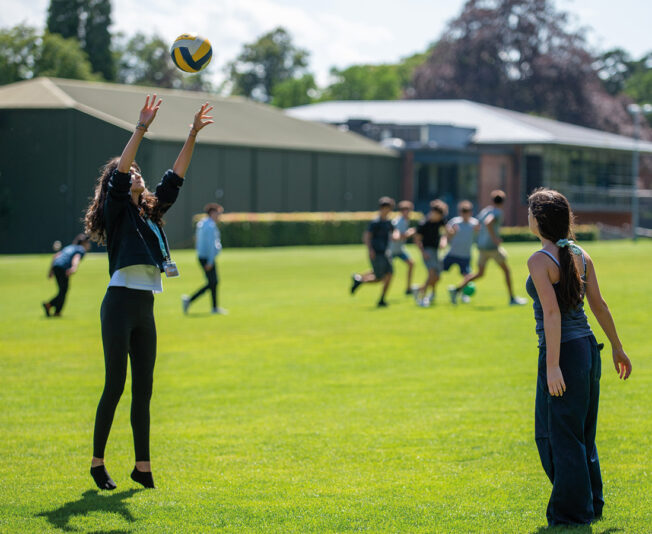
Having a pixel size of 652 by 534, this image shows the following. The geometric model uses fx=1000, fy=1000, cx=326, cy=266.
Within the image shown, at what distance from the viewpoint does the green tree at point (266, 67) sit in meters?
110

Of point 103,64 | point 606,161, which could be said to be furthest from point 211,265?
point 103,64

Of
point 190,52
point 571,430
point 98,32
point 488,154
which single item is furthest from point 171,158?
point 571,430

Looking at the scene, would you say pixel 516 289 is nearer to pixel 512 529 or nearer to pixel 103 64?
pixel 512 529

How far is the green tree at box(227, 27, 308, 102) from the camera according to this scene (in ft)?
361

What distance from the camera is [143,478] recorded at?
635cm

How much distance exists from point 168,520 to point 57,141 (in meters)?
35.3

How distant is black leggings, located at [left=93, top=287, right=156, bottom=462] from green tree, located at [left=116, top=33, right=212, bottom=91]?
3574 inches

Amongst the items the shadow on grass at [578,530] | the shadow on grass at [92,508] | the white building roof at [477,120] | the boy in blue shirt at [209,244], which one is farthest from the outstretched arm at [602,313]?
the white building roof at [477,120]

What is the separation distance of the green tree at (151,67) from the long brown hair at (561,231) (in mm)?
91854

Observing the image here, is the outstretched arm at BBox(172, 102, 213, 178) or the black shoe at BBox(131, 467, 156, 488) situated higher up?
the outstretched arm at BBox(172, 102, 213, 178)

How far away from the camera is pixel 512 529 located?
547 cm

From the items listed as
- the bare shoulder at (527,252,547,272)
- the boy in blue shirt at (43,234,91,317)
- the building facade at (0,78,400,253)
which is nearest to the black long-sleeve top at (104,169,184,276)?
the bare shoulder at (527,252,547,272)

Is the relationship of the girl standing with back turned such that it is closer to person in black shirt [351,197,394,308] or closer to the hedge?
person in black shirt [351,197,394,308]

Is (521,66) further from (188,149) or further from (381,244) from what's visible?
(188,149)
